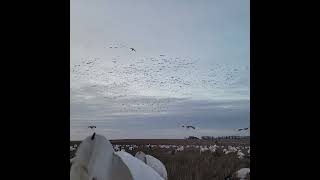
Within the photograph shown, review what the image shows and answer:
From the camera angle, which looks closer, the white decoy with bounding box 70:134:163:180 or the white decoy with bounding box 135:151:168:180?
the white decoy with bounding box 70:134:163:180

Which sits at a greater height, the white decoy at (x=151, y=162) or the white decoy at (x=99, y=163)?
the white decoy at (x=99, y=163)

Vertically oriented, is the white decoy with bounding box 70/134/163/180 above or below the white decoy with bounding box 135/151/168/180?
above

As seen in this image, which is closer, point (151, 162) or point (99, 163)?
point (99, 163)

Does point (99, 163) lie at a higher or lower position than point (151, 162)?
higher

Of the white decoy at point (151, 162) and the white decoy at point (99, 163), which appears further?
the white decoy at point (151, 162)

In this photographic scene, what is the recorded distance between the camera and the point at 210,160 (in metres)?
4.76
